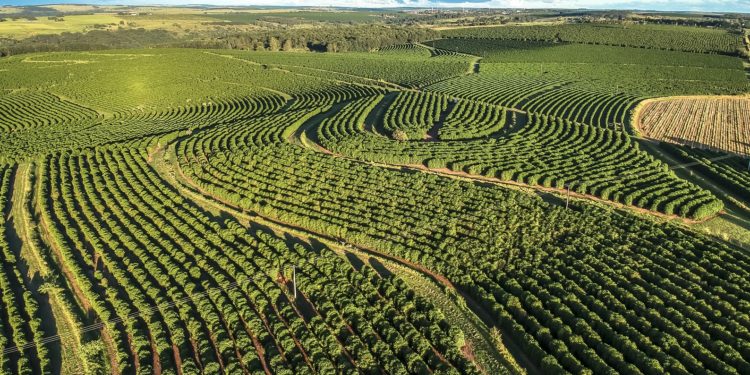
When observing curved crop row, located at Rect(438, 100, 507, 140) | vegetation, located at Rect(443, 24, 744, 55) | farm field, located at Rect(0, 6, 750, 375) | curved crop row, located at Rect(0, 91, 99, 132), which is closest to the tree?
curved crop row, located at Rect(0, 91, 99, 132)

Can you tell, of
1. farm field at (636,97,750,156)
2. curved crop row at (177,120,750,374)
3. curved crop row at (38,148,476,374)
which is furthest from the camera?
farm field at (636,97,750,156)

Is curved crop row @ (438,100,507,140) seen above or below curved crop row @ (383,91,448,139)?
above

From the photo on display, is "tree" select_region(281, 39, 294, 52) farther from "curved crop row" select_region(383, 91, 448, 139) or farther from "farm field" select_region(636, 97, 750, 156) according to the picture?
"farm field" select_region(636, 97, 750, 156)

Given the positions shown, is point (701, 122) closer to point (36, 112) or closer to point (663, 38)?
point (663, 38)

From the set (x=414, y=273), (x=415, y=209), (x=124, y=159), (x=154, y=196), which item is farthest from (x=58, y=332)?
(x=124, y=159)

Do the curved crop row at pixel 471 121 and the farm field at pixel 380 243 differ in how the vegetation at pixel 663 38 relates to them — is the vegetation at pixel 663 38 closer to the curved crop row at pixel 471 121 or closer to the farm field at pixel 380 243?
the farm field at pixel 380 243

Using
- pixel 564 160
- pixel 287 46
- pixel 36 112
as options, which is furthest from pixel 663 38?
pixel 36 112

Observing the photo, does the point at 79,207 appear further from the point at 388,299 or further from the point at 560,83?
the point at 560,83

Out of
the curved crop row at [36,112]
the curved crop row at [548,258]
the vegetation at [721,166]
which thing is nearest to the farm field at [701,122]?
the vegetation at [721,166]
